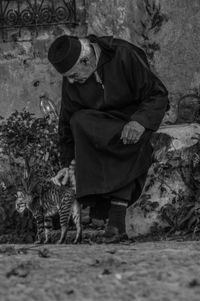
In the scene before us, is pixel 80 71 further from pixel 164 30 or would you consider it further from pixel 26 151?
pixel 164 30

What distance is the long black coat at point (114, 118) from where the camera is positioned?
5426mm

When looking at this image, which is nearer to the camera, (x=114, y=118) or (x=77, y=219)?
(x=114, y=118)

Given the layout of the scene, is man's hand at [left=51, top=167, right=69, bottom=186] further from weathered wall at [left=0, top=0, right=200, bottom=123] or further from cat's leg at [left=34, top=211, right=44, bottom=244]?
weathered wall at [left=0, top=0, right=200, bottom=123]

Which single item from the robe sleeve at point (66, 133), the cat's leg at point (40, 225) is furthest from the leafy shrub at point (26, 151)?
the robe sleeve at point (66, 133)

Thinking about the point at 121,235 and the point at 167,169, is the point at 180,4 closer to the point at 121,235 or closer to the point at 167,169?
the point at 167,169

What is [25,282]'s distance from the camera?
12.0ft

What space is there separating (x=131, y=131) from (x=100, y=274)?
1722 mm

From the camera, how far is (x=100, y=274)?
3.82 m

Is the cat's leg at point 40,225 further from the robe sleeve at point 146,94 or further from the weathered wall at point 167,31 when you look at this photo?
the weathered wall at point 167,31

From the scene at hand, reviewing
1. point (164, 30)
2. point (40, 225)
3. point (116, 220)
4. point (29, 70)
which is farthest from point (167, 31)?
point (116, 220)

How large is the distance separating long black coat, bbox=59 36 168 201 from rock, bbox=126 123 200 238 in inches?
29.7

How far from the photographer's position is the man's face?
5371 millimetres

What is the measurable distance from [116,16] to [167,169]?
180 centimetres

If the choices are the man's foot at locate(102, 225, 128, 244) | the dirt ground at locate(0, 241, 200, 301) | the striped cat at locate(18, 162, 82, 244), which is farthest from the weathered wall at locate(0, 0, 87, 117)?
the dirt ground at locate(0, 241, 200, 301)
